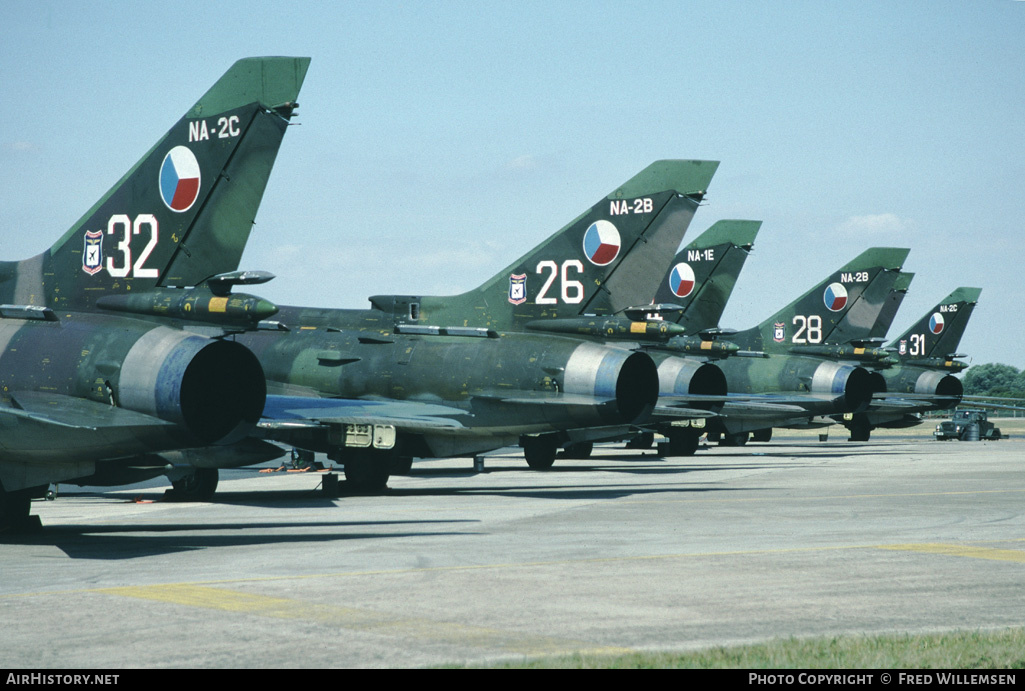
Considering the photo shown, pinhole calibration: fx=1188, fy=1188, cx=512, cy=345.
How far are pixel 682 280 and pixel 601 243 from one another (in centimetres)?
1619

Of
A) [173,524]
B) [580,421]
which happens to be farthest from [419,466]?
[173,524]

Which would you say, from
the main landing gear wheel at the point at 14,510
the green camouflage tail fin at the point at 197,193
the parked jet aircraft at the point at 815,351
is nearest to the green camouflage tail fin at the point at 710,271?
the parked jet aircraft at the point at 815,351

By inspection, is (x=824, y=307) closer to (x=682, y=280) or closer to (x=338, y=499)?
(x=682, y=280)

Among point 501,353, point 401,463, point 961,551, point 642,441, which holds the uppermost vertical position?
point 501,353

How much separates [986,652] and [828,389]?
4214cm

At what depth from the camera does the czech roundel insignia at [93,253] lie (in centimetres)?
1645

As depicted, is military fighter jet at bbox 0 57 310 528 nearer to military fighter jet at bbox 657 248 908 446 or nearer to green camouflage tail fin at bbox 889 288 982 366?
military fighter jet at bbox 657 248 908 446

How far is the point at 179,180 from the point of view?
637 inches

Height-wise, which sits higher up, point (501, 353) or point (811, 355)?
point (501, 353)

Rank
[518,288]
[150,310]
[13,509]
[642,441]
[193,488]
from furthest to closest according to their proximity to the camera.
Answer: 1. [642,441]
2. [518,288]
3. [193,488]
4. [13,509]
5. [150,310]

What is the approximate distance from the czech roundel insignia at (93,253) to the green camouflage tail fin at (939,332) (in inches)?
2283

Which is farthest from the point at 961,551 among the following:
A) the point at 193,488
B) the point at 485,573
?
the point at 193,488

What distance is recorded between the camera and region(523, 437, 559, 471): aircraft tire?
34.8 m

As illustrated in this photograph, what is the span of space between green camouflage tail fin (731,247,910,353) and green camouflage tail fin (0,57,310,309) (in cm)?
3924
